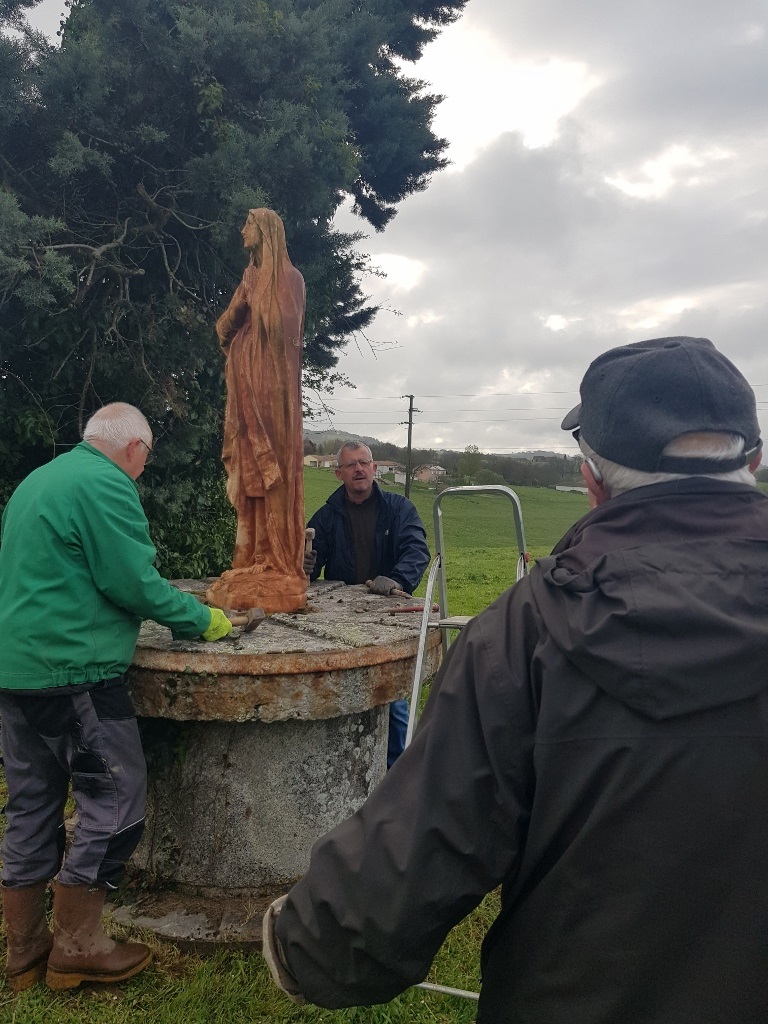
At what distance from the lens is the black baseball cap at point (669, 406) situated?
3.97 ft

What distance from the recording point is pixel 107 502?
9.18 ft

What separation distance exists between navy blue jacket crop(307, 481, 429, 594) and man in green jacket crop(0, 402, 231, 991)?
2.18 meters

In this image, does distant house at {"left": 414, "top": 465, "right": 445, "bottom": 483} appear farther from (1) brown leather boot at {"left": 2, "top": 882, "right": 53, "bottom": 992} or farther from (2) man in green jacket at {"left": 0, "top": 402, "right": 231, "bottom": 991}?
(1) brown leather boot at {"left": 2, "top": 882, "right": 53, "bottom": 992}

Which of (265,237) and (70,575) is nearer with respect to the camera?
(70,575)

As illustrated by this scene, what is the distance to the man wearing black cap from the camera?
105cm

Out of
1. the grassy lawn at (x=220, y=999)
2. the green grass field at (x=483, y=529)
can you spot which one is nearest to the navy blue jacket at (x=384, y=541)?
the grassy lawn at (x=220, y=999)

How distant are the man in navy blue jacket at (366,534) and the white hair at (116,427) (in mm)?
1958

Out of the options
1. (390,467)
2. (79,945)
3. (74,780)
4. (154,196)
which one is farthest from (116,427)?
(390,467)

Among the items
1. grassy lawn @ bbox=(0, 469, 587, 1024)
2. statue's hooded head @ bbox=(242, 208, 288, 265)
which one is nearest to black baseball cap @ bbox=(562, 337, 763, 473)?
grassy lawn @ bbox=(0, 469, 587, 1024)

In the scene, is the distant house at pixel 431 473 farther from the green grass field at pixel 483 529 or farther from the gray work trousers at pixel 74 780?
the gray work trousers at pixel 74 780

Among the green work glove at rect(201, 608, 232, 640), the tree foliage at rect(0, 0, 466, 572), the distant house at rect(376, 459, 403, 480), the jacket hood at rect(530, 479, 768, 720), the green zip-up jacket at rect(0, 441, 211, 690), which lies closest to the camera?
the jacket hood at rect(530, 479, 768, 720)

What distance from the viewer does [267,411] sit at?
4.01m

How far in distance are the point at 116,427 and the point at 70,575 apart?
662 mm

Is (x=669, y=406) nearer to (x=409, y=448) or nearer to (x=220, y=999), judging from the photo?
(x=220, y=999)
